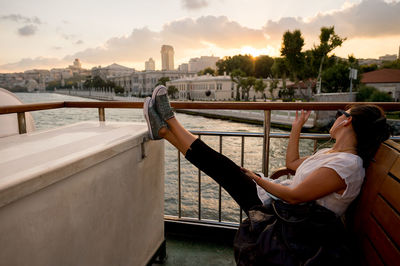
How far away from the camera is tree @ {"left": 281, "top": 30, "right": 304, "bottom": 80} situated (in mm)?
34875

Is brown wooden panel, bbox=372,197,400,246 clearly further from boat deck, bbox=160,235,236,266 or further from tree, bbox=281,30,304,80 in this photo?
tree, bbox=281,30,304,80

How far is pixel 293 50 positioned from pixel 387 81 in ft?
61.1

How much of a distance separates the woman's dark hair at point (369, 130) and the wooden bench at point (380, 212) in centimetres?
3

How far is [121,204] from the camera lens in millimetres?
1374

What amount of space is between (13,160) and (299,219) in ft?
3.81

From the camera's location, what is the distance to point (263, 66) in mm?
69812

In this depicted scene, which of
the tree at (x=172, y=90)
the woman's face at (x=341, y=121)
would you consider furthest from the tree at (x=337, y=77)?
the woman's face at (x=341, y=121)

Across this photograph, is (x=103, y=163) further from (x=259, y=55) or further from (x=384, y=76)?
(x=259, y=55)

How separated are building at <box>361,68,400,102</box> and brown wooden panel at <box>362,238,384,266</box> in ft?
161

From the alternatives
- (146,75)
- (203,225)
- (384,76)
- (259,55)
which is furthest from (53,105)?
(146,75)

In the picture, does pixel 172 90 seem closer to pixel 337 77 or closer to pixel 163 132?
pixel 337 77

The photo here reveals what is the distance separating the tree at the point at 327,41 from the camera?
105ft

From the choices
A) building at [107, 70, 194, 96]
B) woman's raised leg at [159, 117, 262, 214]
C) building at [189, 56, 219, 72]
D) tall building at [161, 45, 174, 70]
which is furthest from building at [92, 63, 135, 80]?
woman's raised leg at [159, 117, 262, 214]

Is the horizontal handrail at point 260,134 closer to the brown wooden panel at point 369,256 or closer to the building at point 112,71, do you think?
the brown wooden panel at point 369,256
